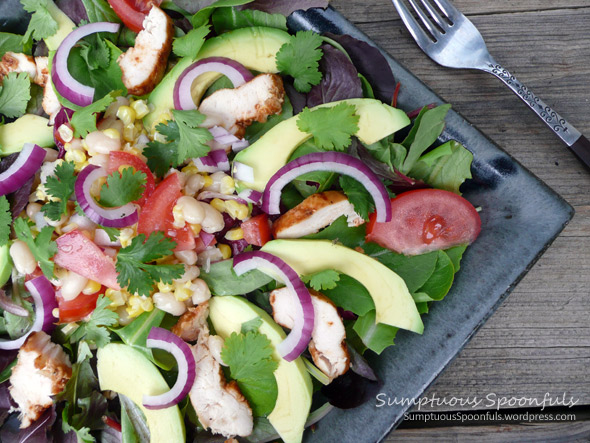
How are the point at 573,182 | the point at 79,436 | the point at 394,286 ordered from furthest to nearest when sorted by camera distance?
the point at 573,182
the point at 79,436
the point at 394,286

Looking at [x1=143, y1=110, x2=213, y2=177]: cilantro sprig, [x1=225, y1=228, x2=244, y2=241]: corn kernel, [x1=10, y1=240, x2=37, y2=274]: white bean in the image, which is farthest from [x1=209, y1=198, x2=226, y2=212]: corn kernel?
[x1=10, y1=240, x2=37, y2=274]: white bean

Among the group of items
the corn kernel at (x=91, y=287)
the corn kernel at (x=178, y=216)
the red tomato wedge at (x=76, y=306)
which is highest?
the corn kernel at (x=178, y=216)

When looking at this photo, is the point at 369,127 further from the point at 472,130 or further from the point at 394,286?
the point at 394,286

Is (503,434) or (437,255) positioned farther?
(503,434)

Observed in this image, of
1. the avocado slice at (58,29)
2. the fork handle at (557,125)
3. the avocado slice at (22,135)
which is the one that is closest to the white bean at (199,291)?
the avocado slice at (22,135)

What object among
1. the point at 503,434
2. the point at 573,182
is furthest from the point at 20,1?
the point at 503,434

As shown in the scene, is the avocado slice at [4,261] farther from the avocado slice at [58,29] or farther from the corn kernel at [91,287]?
the avocado slice at [58,29]

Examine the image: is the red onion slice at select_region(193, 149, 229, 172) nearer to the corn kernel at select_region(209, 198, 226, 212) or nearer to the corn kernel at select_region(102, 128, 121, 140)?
the corn kernel at select_region(209, 198, 226, 212)
